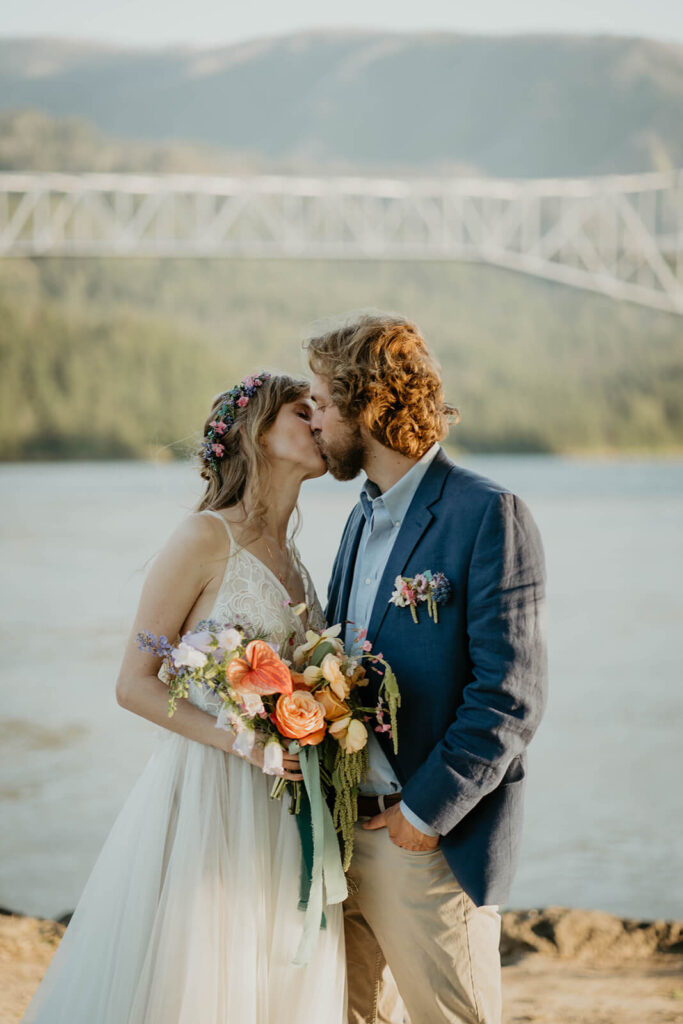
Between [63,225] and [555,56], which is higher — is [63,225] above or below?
below

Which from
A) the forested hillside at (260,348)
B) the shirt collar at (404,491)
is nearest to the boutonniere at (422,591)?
the shirt collar at (404,491)

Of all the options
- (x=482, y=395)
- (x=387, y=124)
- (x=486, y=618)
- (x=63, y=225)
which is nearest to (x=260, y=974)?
(x=486, y=618)

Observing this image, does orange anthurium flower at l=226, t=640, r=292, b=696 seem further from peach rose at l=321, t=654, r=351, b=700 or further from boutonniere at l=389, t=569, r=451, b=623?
boutonniere at l=389, t=569, r=451, b=623

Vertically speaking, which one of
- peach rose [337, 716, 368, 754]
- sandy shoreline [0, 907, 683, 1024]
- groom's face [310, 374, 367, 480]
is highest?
groom's face [310, 374, 367, 480]

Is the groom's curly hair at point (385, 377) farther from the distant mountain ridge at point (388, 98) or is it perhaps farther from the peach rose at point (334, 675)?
the distant mountain ridge at point (388, 98)

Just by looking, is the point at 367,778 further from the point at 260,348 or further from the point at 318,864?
the point at 260,348

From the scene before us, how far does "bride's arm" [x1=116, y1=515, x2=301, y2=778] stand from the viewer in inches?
77.6

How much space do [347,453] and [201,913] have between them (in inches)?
33.9

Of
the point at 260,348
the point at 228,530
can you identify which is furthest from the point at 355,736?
the point at 260,348

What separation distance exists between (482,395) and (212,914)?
2929 centimetres

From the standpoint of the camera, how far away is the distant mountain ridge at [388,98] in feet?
117

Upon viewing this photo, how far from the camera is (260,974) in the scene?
1937mm

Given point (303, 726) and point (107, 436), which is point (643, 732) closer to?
point (303, 726)

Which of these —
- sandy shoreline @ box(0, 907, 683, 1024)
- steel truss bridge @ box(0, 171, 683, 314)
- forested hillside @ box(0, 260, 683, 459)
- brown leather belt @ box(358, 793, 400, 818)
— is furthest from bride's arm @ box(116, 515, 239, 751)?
forested hillside @ box(0, 260, 683, 459)
